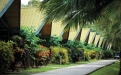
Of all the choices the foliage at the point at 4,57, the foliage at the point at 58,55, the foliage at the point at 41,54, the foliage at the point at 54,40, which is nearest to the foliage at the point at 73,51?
the foliage at the point at 58,55

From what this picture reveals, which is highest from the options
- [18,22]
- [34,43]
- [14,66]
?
[18,22]

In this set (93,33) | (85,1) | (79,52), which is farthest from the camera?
(93,33)

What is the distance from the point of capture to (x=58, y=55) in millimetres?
26391

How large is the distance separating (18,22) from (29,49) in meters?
2.40

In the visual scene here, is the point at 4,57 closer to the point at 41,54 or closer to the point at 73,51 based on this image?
the point at 41,54

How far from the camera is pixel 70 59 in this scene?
3077 cm

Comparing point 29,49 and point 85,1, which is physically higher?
point 85,1

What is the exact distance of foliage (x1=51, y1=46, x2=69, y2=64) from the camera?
25.4 meters

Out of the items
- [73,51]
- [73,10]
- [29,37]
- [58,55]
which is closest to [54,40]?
[58,55]

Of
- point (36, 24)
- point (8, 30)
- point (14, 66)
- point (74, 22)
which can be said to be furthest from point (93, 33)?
point (74, 22)

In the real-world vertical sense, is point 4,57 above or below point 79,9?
below

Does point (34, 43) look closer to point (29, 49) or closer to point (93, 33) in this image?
point (29, 49)

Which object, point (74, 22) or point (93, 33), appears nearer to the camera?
point (74, 22)

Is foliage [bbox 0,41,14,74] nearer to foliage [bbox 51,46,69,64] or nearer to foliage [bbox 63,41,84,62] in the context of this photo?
foliage [bbox 51,46,69,64]
